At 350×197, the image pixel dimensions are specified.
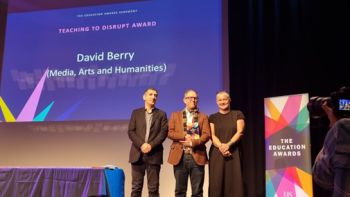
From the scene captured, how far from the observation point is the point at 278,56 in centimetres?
472

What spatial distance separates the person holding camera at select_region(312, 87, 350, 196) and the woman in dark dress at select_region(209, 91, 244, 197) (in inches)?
90.2

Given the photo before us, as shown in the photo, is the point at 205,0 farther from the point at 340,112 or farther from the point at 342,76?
the point at 340,112

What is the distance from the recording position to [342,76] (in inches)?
175

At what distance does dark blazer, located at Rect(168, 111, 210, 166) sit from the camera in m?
3.80

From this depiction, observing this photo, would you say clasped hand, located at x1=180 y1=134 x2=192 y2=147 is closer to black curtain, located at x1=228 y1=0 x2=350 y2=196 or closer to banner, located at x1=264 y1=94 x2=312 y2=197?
banner, located at x1=264 y1=94 x2=312 y2=197

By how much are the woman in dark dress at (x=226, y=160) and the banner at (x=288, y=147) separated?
0.43 m

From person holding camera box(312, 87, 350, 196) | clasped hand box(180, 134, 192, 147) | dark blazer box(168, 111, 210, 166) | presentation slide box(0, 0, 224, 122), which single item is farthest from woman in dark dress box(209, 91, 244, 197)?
person holding camera box(312, 87, 350, 196)

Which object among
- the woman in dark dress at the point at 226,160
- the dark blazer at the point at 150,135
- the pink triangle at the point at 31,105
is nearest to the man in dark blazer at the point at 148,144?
the dark blazer at the point at 150,135

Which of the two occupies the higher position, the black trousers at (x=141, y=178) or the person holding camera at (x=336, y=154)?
the person holding camera at (x=336, y=154)

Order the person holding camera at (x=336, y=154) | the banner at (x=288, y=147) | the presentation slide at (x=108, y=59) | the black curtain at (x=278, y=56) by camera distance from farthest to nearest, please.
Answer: the presentation slide at (x=108, y=59), the black curtain at (x=278, y=56), the banner at (x=288, y=147), the person holding camera at (x=336, y=154)

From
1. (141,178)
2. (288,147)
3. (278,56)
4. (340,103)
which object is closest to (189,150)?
(141,178)

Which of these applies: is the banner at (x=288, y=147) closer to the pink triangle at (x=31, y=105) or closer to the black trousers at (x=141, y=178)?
the black trousers at (x=141, y=178)

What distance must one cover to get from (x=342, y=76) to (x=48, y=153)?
369 centimetres

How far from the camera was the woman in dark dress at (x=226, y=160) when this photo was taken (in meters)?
3.83
